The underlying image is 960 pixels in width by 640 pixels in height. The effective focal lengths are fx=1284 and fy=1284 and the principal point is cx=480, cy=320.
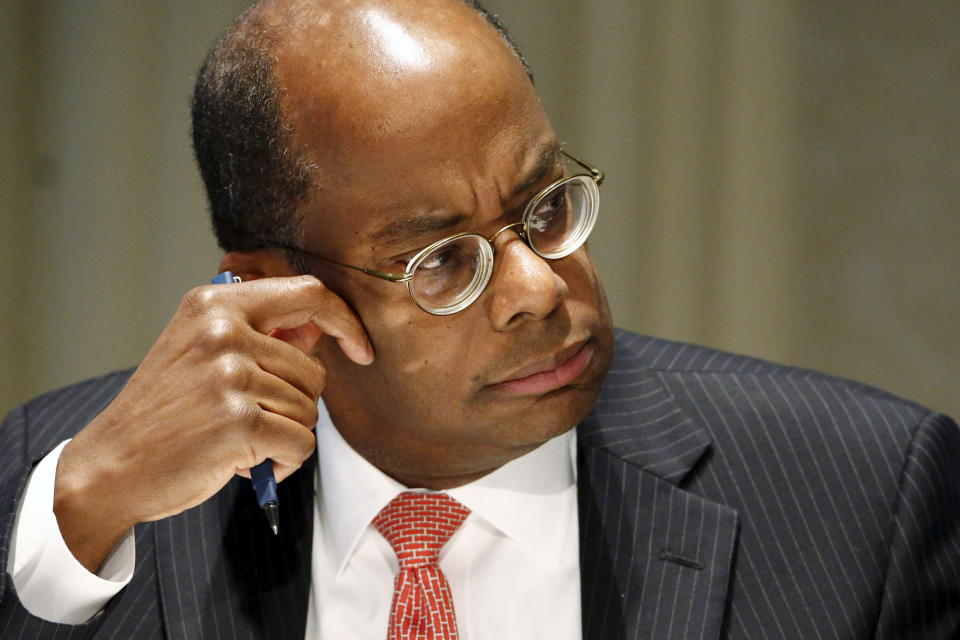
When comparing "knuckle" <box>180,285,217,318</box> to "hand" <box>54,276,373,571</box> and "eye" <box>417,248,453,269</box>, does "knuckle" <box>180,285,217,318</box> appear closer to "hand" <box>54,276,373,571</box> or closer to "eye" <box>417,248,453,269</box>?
"hand" <box>54,276,373,571</box>

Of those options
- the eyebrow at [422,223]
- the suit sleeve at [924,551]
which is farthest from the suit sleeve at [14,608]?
the suit sleeve at [924,551]

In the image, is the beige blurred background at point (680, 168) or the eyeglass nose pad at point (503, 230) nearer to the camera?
the eyeglass nose pad at point (503, 230)

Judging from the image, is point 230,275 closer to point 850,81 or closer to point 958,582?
point 958,582

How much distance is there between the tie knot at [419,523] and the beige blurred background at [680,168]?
4.44 feet

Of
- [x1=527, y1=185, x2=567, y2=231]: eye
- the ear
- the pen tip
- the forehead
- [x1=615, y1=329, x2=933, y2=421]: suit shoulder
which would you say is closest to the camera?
the pen tip

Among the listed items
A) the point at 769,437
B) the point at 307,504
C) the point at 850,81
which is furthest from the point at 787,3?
the point at 307,504

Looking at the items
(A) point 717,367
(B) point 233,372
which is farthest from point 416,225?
(A) point 717,367

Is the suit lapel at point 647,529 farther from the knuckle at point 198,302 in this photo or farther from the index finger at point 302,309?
the knuckle at point 198,302

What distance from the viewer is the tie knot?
7.14 ft

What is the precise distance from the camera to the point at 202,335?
6.42 ft

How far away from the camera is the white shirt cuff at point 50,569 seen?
196 centimetres

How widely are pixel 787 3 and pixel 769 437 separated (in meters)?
1.46

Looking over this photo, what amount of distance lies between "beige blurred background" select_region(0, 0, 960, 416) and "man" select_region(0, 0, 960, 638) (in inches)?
39.6

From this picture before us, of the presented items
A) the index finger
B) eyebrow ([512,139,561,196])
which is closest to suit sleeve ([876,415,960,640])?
eyebrow ([512,139,561,196])
